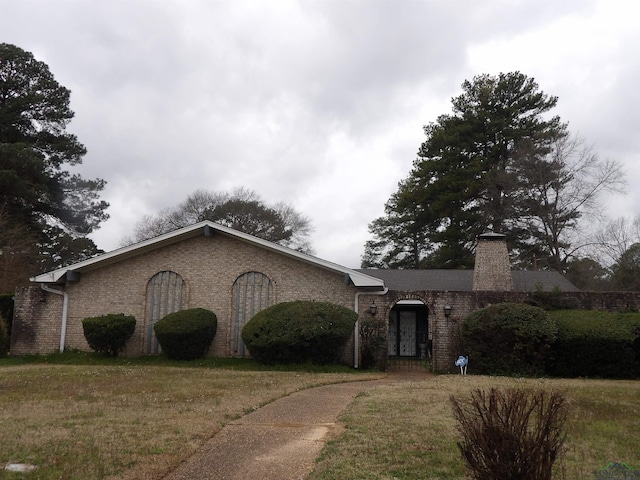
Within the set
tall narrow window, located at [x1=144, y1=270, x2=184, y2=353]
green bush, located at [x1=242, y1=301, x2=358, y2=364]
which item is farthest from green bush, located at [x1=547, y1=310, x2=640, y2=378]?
tall narrow window, located at [x1=144, y1=270, x2=184, y2=353]

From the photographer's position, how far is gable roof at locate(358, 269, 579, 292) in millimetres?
23558

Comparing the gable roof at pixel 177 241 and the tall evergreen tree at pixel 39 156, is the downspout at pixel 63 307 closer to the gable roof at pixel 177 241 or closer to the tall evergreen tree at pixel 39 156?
the gable roof at pixel 177 241

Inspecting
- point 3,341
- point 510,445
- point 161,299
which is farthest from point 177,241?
point 510,445

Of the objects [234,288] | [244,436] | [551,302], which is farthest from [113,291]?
[551,302]

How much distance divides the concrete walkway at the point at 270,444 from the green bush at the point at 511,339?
6.36 m

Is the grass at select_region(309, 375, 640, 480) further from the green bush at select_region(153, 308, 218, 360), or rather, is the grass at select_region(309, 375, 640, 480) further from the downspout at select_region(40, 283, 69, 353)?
the downspout at select_region(40, 283, 69, 353)

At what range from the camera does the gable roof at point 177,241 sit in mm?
16750

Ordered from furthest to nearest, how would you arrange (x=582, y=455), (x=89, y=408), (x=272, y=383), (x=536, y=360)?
(x=536, y=360) < (x=272, y=383) < (x=89, y=408) < (x=582, y=455)

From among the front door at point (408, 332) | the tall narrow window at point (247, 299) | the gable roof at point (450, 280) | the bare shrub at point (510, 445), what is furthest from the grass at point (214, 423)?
the gable roof at point (450, 280)

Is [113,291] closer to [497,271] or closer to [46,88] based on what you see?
[497,271]

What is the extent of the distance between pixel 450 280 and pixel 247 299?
11410 mm

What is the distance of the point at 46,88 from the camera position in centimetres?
Result: 3103

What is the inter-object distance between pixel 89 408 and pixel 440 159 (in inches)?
1288

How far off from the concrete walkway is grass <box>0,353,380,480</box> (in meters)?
0.22
